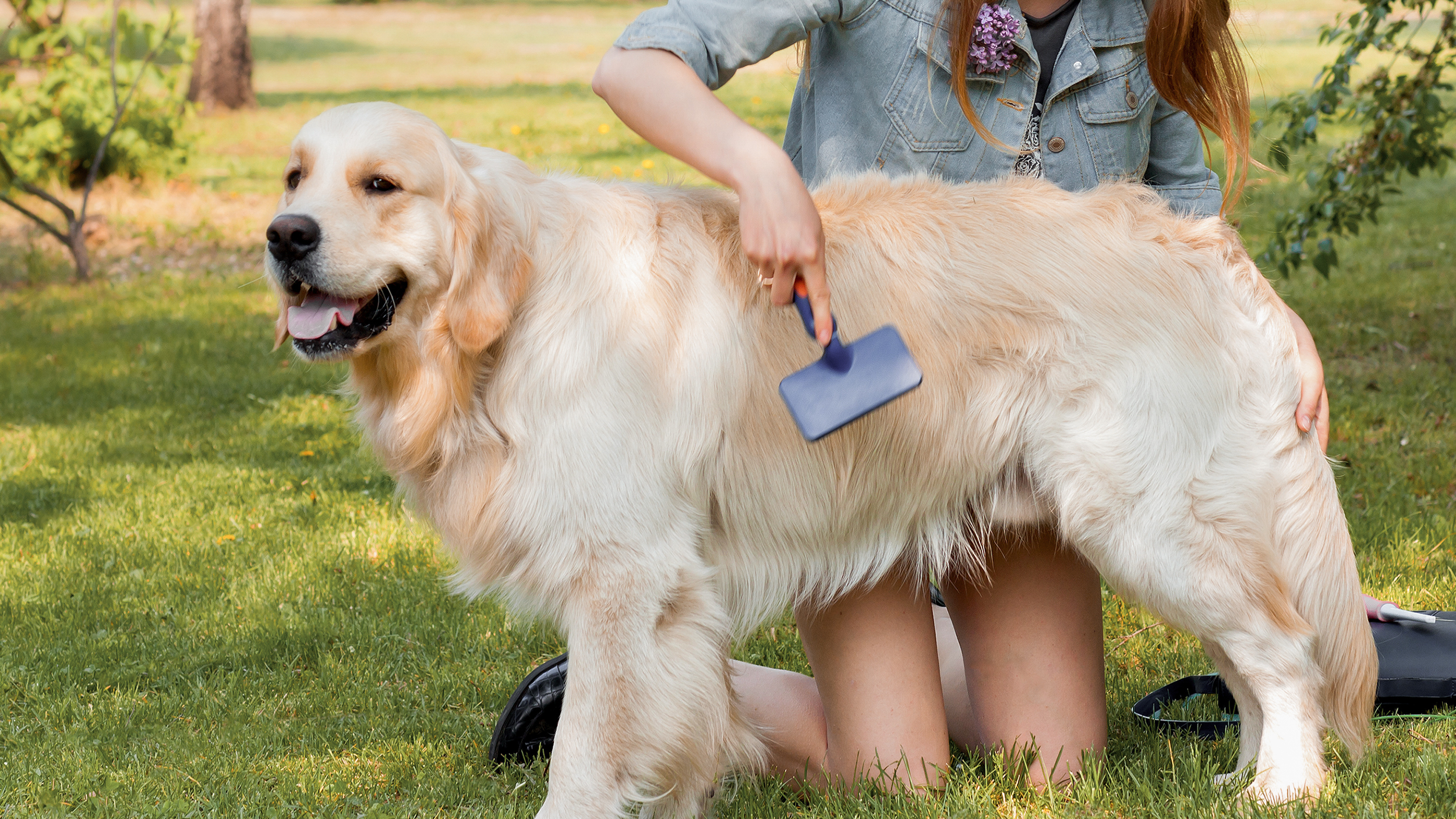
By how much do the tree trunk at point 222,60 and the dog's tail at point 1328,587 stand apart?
1632 centimetres

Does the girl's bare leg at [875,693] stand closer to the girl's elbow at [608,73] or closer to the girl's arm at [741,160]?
the girl's arm at [741,160]

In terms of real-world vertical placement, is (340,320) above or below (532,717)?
above

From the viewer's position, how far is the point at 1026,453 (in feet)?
8.74

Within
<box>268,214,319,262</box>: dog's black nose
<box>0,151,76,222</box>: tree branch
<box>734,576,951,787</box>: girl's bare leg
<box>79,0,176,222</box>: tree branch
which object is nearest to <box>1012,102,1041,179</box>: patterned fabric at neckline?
<box>734,576,951,787</box>: girl's bare leg

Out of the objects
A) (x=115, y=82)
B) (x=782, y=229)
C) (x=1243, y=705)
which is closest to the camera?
(x=782, y=229)

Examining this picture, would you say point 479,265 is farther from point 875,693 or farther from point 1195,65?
point 1195,65

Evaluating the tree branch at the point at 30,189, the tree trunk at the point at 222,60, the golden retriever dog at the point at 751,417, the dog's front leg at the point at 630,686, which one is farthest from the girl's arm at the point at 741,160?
the tree trunk at the point at 222,60

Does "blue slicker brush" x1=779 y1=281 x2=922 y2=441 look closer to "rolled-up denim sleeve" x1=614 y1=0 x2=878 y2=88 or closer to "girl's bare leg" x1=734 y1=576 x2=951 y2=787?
"rolled-up denim sleeve" x1=614 y1=0 x2=878 y2=88

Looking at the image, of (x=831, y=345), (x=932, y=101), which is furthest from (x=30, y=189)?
(x=831, y=345)

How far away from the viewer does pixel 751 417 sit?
258 cm

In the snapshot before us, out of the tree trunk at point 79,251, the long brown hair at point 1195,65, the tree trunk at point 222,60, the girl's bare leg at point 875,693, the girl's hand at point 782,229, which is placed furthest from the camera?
the tree trunk at point 222,60

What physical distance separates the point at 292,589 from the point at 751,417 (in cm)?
223

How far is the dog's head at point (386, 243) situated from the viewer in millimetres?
2352

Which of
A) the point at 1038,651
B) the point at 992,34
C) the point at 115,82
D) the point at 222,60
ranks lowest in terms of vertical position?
the point at 222,60
